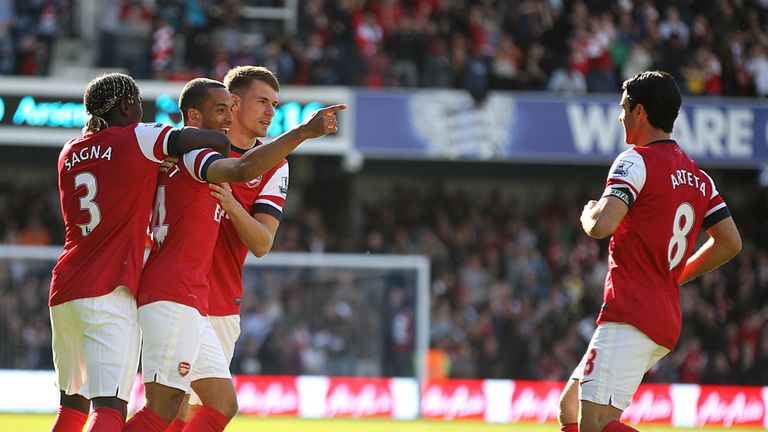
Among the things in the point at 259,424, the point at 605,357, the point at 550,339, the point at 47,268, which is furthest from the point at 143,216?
the point at 550,339

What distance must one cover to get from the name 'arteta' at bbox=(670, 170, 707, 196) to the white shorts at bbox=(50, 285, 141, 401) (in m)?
2.39

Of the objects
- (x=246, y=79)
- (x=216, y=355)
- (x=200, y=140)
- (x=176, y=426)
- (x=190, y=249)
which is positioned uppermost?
(x=246, y=79)

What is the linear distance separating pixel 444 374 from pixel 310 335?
6.50 feet

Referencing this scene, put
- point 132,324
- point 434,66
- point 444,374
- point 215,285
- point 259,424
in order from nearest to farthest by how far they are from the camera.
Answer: point 132,324 < point 215,285 < point 259,424 < point 444,374 < point 434,66

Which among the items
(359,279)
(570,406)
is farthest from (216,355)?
(359,279)

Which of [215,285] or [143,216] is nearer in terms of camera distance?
[143,216]

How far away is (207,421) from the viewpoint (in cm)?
552

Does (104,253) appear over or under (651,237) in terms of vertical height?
under

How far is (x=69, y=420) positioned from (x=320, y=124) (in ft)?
5.41

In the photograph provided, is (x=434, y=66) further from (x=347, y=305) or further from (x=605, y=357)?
(x=605, y=357)

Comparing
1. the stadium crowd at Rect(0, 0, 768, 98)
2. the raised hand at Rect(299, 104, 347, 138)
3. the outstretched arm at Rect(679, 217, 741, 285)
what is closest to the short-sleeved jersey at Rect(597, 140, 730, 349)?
the outstretched arm at Rect(679, 217, 741, 285)

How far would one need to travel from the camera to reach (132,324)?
536 centimetres

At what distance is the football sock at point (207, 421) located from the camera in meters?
5.48

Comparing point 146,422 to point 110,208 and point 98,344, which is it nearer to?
point 98,344
